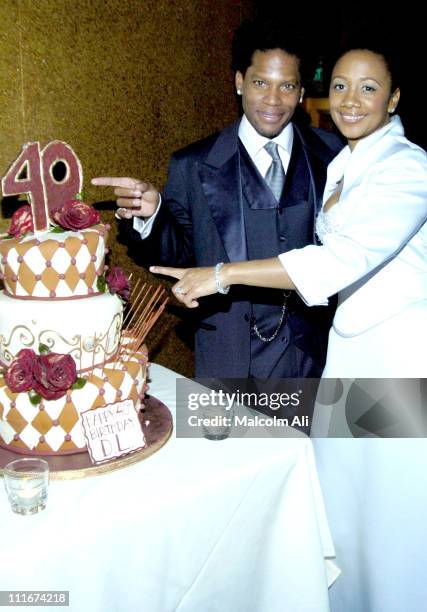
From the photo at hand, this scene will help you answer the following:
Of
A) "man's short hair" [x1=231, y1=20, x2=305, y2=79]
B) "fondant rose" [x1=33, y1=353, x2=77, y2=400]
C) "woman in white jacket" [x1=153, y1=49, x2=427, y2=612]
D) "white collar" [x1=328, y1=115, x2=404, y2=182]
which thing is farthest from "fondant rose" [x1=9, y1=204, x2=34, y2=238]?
"man's short hair" [x1=231, y1=20, x2=305, y2=79]

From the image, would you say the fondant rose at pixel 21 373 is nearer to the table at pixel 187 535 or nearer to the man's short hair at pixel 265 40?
the table at pixel 187 535

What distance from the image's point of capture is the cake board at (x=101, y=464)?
1.29 meters

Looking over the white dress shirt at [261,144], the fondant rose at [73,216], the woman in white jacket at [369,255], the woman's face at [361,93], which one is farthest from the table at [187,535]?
the white dress shirt at [261,144]

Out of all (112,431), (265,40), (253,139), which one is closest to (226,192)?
(253,139)

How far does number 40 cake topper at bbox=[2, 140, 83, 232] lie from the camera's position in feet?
4.47

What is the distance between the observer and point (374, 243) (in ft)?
5.17

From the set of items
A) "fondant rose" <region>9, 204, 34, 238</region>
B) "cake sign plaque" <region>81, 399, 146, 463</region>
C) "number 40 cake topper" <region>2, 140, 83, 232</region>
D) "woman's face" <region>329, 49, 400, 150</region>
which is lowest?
"cake sign plaque" <region>81, 399, 146, 463</region>

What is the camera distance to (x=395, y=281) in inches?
65.8

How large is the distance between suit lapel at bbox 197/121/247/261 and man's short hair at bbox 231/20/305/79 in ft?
1.00

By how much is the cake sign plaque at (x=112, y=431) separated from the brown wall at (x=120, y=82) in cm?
89

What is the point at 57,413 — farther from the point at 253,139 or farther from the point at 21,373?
the point at 253,139

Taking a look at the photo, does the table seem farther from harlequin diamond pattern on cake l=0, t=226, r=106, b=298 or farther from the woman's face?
the woman's face

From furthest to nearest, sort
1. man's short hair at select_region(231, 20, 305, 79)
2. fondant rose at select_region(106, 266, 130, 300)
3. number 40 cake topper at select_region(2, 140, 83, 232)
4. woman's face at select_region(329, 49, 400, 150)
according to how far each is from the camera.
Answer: man's short hair at select_region(231, 20, 305, 79)
woman's face at select_region(329, 49, 400, 150)
fondant rose at select_region(106, 266, 130, 300)
number 40 cake topper at select_region(2, 140, 83, 232)

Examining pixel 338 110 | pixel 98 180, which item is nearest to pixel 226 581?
pixel 98 180
